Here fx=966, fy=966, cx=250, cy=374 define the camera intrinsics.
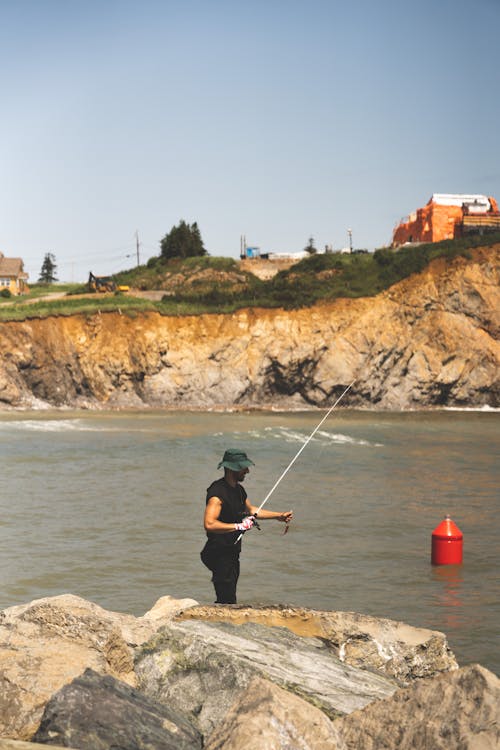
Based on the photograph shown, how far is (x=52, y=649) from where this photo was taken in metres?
6.52

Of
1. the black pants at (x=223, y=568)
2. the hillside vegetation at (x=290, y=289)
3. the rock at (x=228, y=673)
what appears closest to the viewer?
the rock at (x=228, y=673)

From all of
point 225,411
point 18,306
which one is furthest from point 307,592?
point 18,306

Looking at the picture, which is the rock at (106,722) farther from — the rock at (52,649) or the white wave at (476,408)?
the white wave at (476,408)

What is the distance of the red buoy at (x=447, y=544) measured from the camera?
13156 mm

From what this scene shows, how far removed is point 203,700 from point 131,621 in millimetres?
1324

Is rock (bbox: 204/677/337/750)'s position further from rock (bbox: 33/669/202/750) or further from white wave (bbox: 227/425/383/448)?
white wave (bbox: 227/425/383/448)

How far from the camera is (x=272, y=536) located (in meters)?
A: 15.6

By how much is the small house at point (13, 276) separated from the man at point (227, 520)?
259ft

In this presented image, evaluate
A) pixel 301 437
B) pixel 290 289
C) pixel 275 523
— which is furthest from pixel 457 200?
pixel 275 523

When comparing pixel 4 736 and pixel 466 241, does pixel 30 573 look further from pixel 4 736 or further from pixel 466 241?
pixel 466 241

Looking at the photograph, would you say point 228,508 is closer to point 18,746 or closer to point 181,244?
point 18,746

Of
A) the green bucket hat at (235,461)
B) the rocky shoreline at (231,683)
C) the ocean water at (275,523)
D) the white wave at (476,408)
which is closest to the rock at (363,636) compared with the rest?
the rocky shoreline at (231,683)

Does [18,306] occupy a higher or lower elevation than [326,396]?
higher

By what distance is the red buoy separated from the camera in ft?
43.2
